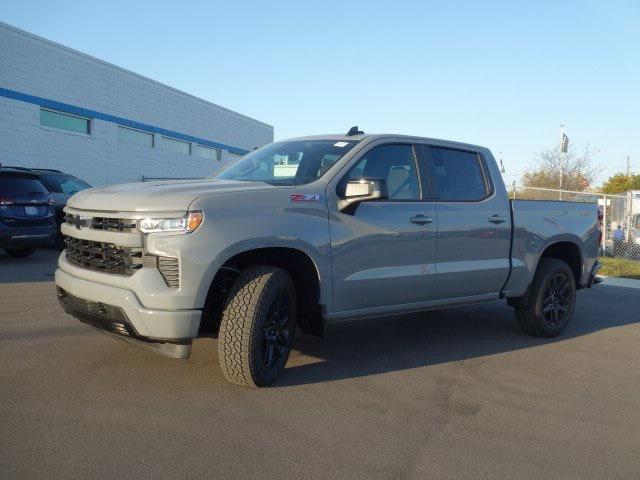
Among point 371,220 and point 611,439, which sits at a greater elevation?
point 371,220

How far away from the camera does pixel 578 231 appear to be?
262 inches

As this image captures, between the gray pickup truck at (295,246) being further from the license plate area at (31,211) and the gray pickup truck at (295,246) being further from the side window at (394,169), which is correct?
the license plate area at (31,211)

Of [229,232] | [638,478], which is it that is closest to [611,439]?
[638,478]

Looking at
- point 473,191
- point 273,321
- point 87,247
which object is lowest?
point 273,321

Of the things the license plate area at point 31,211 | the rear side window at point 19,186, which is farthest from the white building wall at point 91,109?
the license plate area at point 31,211

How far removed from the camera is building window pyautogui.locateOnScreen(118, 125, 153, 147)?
2256cm

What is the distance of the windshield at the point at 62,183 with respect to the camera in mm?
12688

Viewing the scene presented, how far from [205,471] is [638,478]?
87.5 inches

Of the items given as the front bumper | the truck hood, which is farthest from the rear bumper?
the front bumper

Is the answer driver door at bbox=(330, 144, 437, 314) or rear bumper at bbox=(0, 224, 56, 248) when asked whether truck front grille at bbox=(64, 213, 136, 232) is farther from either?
rear bumper at bbox=(0, 224, 56, 248)

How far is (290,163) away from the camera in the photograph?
17.3 ft

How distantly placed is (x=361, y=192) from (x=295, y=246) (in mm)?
637

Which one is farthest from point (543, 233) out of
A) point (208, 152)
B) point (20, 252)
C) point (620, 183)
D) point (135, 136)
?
point (620, 183)

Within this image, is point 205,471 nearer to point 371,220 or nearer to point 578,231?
point 371,220
